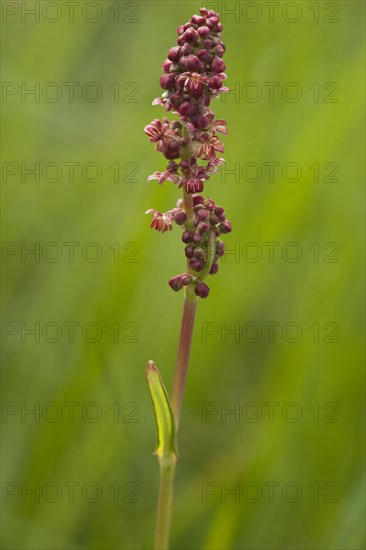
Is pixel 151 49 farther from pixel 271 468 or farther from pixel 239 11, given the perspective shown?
pixel 271 468

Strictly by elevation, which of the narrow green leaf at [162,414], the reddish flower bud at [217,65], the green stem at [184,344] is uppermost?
the reddish flower bud at [217,65]

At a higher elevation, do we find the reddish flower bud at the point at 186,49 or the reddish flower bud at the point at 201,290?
the reddish flower bud at the point at 186,49

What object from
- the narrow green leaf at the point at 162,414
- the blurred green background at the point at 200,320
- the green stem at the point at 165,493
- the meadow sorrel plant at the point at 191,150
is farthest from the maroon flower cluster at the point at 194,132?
the blurred green background at the point at 200,320

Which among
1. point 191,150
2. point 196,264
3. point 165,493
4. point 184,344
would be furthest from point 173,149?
point 165,493

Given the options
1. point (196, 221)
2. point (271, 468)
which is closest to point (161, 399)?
point (196, 221)

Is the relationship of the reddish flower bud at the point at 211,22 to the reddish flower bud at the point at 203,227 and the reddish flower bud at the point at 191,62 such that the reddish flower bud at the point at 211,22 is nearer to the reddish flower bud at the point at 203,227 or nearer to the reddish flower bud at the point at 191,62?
the reddish flower bud at the point at 191,62

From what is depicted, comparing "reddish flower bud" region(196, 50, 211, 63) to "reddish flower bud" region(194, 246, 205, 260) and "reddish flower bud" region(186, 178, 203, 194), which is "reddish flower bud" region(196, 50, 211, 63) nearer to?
"reddish flower bud" region(186, 178, 203, 194)
